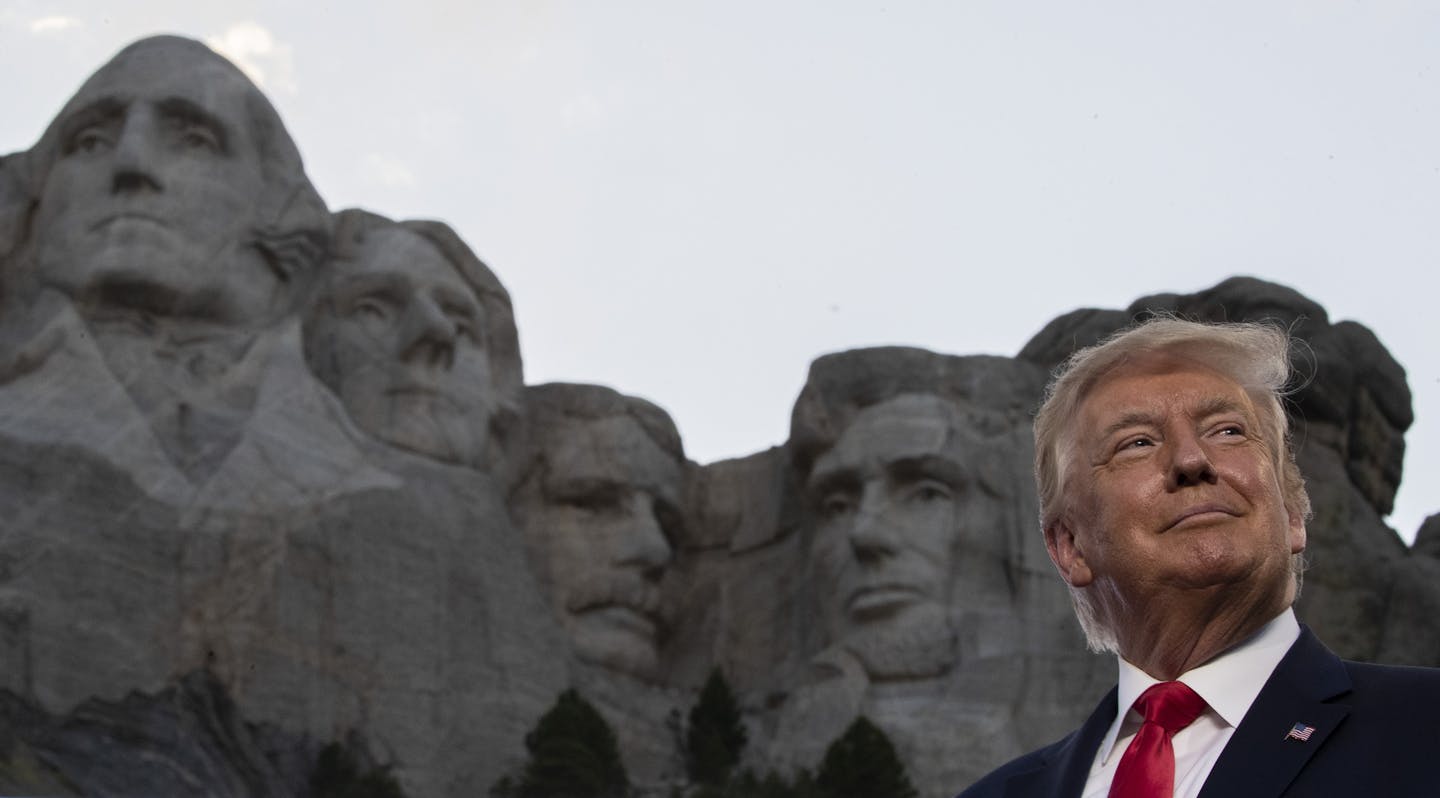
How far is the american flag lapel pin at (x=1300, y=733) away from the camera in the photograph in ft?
7.53

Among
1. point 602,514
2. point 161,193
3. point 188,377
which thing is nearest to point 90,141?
point 161,193

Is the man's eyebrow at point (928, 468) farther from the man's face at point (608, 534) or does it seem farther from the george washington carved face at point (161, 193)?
the george washington carved face at point (161, 193)

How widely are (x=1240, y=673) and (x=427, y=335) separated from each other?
9.49 m

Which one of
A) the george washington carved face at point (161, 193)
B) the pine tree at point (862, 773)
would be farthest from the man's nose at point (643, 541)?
the pine tree at point (862, 773)

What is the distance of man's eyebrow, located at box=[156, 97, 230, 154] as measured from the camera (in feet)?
37.7

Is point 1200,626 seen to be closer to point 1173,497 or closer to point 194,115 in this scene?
point 1173,497

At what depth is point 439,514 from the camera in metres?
10.9

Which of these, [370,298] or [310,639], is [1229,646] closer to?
[310,639]

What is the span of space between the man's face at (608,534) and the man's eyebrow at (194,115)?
7.27ft

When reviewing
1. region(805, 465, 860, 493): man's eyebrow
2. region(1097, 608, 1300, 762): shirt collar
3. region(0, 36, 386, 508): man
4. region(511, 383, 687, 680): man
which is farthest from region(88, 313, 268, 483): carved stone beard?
region(1097, 608, 1300, 762): shirt collar

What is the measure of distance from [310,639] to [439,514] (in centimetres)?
103

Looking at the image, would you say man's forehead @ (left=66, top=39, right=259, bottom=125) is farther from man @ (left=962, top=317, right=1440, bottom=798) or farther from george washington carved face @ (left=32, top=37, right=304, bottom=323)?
man @ (left=962, top=317, right=1440, bottom=798)

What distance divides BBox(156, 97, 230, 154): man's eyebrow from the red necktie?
31.6 ft

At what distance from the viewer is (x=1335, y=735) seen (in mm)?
2299
